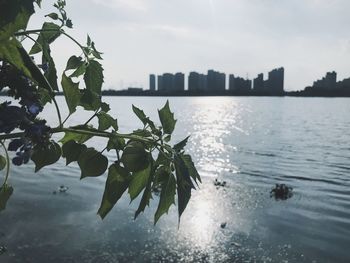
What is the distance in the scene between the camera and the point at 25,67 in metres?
0.81

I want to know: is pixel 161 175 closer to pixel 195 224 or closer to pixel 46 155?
pixel 46 155

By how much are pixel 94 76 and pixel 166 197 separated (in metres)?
0.45

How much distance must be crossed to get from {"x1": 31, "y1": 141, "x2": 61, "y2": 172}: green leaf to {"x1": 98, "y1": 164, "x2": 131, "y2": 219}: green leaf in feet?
0.45

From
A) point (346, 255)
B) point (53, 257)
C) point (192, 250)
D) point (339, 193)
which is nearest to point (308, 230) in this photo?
point (346, 255)

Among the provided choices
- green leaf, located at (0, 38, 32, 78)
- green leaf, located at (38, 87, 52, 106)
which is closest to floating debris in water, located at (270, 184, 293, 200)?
green leaf, located at (38, 87, 52, 106)

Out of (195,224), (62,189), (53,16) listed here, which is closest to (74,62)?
(53,16)

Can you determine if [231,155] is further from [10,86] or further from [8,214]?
[10,86]

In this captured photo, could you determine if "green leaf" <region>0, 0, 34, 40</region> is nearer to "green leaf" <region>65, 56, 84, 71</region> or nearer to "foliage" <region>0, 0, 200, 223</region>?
"foliage" <region>0, 0, 200, 223</region>

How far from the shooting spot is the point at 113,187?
41.4 inches

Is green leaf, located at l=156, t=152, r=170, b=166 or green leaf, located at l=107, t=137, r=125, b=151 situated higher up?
green leaf, located at l=107, t=137, r=125, b=151

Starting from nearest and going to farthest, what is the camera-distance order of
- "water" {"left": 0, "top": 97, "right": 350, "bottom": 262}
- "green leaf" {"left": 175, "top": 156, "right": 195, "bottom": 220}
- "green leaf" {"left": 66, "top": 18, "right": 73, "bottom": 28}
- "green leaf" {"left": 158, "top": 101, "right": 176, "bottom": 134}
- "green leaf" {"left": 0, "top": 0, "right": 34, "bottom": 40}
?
"green leaf" {"left": 0, "top": 0, "right": 34, "bottom": 40} < "green leaf" {"left": 175, "top": 156, "right": 195, "bottom": 220} < "green leaf" {"left": 158, "top": 101, "right": 176, "bottom": 134} < "green leaf" {"left": 66, "top": 18, "right": 73, "bottom": 28} < "water" {"left": 0, "top": 97, "right": 350, "bottom": 262}

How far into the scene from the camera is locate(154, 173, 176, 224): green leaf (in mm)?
1035

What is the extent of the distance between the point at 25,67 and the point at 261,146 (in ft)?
170

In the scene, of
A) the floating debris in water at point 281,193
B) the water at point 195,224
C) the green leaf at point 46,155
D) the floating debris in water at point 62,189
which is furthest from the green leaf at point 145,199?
the floating debris in water at point 281,193
